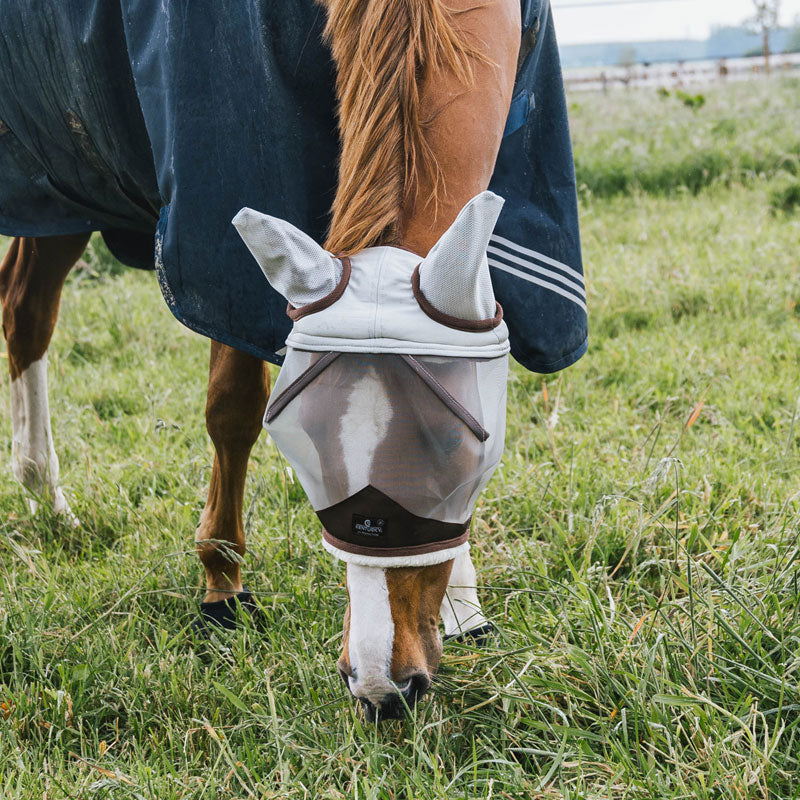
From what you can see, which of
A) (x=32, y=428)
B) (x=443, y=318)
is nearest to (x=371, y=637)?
(x=443, y=318)

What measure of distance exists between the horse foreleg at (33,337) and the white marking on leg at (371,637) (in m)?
1.68

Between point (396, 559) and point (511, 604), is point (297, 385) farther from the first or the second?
point (511, 604)

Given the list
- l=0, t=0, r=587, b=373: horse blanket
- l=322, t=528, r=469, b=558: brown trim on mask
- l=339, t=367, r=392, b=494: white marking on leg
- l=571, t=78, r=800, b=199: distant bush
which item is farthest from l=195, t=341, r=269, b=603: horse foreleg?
l=571, t=78, r=800, b=199: distant bush

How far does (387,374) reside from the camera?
1.31 metres

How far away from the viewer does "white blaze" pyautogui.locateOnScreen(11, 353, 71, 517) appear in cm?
292

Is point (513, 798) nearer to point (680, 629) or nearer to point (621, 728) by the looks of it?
point (621, 728)

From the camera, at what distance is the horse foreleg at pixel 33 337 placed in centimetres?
284

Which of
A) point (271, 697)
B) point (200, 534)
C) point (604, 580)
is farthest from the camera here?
point (200, 534)

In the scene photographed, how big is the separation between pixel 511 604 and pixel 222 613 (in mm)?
753

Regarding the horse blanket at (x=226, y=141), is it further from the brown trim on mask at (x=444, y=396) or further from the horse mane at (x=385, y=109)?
the brown trim on mask at (x=444, y=396)

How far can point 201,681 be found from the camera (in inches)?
78.7

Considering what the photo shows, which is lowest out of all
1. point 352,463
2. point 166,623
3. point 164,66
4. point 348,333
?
point 166,623

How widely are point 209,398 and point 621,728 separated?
1.21 metres

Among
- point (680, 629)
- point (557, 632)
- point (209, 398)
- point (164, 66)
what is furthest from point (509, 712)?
point (164, 66)
